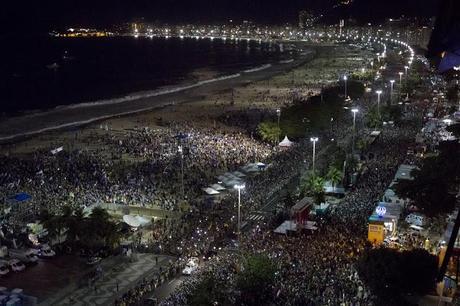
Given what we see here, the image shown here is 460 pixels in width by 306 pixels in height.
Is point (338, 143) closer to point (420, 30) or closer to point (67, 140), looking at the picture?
point (67, 140)

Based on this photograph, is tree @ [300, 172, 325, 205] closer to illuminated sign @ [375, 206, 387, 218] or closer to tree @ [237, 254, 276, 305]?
illuminated sign @ [375, 206, 387, 218]

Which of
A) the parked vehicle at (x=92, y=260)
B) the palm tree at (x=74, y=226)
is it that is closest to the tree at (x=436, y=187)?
the parked vehicle at (x=92, y=260)

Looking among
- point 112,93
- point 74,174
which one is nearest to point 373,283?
point 74,174

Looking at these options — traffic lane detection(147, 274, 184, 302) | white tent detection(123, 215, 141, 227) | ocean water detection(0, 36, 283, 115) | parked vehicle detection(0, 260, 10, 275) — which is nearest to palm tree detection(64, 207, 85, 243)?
parked vehicle detection(0, 260, 10, 275)

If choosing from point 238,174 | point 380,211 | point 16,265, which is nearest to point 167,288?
point 16,265

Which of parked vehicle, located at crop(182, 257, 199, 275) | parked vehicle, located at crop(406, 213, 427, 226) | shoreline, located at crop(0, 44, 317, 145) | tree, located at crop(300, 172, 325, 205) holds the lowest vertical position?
shoreline, located at crop(0, 44, 317, 145)

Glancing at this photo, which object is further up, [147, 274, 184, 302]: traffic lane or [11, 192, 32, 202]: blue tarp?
[147, 274, 184, 302]: traffic lane

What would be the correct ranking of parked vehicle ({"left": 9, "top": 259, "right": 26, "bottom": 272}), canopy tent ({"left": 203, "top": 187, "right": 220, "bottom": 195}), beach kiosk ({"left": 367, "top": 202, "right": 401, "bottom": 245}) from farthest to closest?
canopy tent ({"left": 203, "top": 187, "right": 220, "bottom": 195})
beach kiosk ({"left": 367, "top": 202, "right": 401, "bottom": 245})
parked vehicle ({"left": 9, "top": 259, "right": 26, "bottom": 272})
